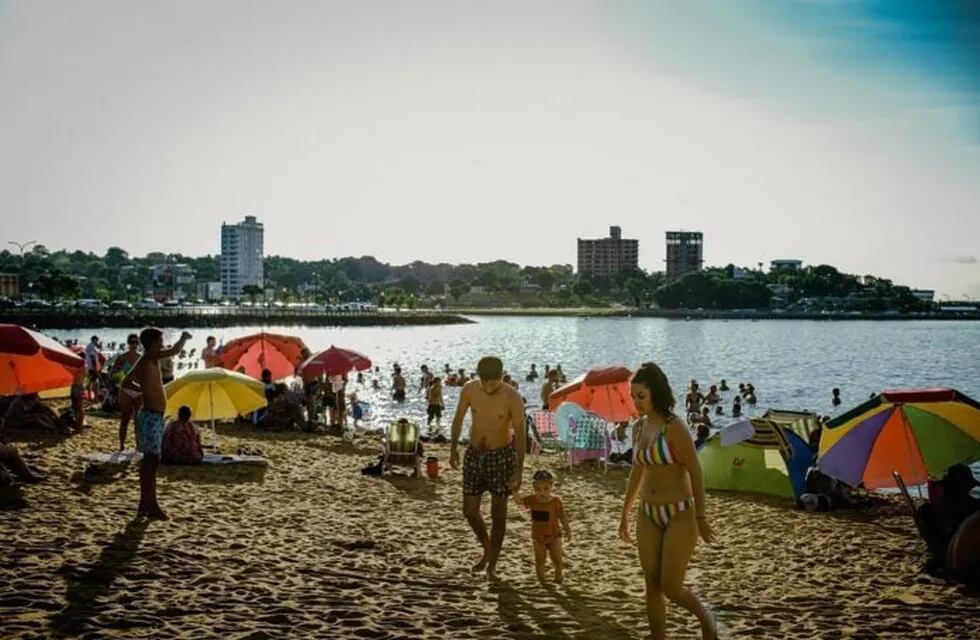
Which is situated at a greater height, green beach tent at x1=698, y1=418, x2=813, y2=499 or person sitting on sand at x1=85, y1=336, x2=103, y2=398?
person sitting on sand at x1=85, y1=336, x2=103, y2=398

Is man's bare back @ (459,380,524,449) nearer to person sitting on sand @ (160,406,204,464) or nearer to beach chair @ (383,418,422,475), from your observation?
beach chair @ (383,418,422,475)

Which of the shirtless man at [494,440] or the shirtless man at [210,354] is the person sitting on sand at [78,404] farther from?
the shirtless man at [494,440]

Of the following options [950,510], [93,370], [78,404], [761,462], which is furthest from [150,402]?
[93,370]

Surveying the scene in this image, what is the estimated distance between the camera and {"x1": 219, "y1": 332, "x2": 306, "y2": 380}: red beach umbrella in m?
18.7

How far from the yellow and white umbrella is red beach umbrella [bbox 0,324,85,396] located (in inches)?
62.8

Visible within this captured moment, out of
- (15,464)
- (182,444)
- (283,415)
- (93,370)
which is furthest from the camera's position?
(93,370)

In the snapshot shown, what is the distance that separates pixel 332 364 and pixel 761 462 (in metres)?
8.58

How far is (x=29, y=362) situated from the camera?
11.6 m

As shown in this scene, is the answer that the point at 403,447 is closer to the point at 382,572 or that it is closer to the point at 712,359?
the point at 382,572

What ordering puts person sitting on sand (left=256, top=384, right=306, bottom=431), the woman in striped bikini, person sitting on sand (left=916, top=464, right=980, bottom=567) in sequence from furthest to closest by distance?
1. person sitting on sand (left=256, top=384, right=306, bottom=431)
2. person sitting on sand (left=916, top=464, right=980, bottom=567)
3. the woman in striped bikini

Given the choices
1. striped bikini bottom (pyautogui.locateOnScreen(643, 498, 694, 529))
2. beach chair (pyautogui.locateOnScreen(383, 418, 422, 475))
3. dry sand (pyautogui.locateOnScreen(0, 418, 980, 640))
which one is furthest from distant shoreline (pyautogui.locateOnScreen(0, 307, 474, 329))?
striped bikini bottom (pyautogui.locateOnScreen(643, 498, 694, 529))

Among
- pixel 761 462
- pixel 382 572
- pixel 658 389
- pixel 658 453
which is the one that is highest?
pixel 658 389

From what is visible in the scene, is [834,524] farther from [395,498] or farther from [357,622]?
[357,622]

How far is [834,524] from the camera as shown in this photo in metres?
10.4
